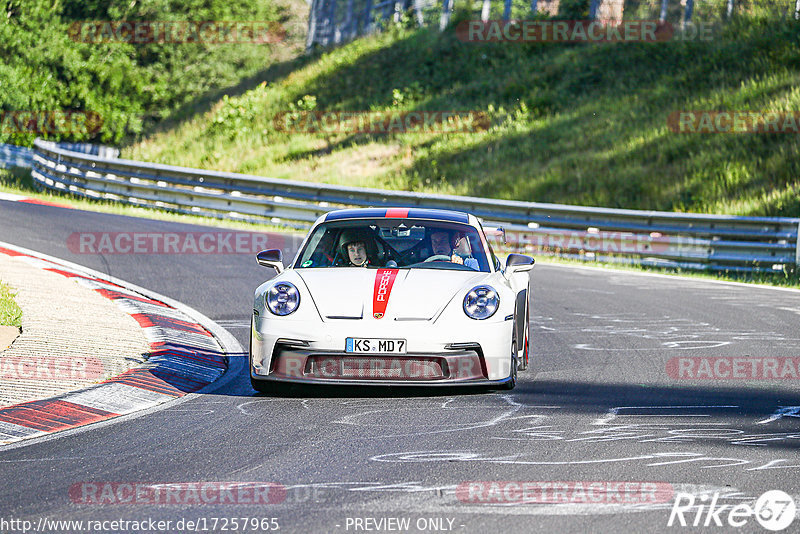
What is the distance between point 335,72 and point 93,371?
3312 centimetres

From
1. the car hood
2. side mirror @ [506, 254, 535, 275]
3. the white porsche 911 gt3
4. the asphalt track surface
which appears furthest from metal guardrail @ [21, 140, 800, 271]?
the car hood

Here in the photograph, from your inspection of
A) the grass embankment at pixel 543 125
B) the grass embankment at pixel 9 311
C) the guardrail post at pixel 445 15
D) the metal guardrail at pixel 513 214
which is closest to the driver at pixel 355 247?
the grass embankment at pixel 9 311

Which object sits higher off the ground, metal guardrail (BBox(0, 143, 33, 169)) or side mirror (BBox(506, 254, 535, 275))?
metal guardrail (BBox(0, 143, 33, 169))

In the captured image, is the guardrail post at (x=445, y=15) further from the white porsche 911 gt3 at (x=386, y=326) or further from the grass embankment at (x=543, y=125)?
the white porsche 911 gt3 at (x=386, y=326)

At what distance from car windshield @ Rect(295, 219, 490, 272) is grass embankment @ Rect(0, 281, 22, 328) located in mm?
2777

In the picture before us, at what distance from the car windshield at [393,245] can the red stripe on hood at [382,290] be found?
14.1 inches

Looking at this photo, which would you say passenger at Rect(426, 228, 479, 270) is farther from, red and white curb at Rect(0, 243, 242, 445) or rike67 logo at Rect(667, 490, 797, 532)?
rike67 logo at Rect(667, 490, 797, 532)

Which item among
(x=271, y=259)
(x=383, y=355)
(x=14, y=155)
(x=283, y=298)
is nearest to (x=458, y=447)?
(x=383, y=355)

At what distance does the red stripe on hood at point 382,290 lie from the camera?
23.7ft

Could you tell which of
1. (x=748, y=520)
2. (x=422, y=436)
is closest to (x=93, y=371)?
(x=422, y=436)

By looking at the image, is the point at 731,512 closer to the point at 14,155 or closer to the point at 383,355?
the point at 383,355

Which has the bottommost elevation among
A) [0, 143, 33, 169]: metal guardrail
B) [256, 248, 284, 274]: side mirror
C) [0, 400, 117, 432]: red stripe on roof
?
[0, 400, 117, 432]: red stripe on roof

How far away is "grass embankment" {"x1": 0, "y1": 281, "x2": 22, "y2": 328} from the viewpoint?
30.5 feet

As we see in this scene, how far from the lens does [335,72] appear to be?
4009cm
